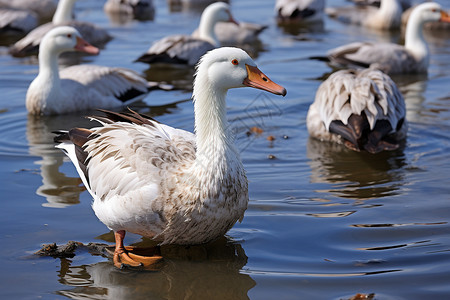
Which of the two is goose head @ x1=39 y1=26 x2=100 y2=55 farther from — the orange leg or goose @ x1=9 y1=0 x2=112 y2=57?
the orange leg

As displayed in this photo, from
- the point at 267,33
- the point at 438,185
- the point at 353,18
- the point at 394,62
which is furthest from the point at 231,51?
the point at 353,18

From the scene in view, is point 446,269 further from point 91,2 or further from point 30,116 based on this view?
point 91,2

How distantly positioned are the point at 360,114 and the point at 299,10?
8.75 metres

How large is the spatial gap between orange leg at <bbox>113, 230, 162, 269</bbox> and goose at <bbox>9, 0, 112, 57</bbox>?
840cm

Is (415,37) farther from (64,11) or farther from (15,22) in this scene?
(15,22)

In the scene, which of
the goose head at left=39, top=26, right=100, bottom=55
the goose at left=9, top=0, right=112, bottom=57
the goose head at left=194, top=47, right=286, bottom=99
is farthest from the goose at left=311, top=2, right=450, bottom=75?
the goose head at left=194, top=47, right=286, bottom=99

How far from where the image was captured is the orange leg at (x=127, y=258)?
16.7 feet

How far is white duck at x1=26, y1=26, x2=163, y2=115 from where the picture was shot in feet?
31.2

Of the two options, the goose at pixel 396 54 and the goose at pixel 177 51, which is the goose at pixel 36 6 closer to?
the goose at pixel 177 51

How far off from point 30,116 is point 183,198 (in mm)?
5073

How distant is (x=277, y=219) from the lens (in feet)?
19.5

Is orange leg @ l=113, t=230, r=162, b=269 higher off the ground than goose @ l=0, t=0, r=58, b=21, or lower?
lower

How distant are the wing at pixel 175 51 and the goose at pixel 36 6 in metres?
6.44

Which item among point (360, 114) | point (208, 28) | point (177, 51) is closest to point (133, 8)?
point (208, 28)
